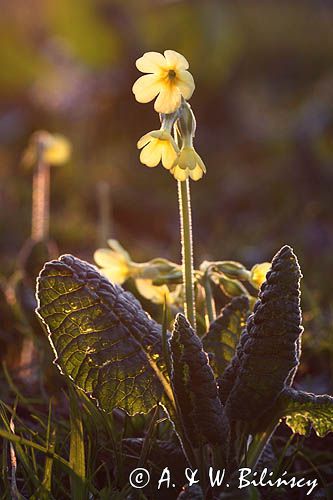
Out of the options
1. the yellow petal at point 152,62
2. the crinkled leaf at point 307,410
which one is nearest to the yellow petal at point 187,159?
the yellow petal at point 152,62

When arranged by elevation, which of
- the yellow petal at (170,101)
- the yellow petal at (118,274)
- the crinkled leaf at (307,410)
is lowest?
the crinkled leaf at (307,410)

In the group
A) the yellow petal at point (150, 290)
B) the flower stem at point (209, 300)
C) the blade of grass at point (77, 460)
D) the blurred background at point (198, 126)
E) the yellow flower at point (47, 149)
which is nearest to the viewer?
the blade of grass at point (77, 460)

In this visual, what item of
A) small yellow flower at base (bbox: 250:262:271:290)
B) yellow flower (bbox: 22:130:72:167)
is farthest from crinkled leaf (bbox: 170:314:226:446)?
yellow flower (bbox: 22:130:72:167)

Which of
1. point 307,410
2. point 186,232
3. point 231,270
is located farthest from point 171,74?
point 307,410

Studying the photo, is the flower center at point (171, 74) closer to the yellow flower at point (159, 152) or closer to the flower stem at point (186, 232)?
the yellow flower at point (159, 152)

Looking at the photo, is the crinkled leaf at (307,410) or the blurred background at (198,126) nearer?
the crinkled leaf at (307,410)

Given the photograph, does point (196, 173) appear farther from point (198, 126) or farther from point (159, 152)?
point (198, 126)

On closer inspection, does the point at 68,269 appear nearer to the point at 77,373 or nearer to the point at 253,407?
the point at 77,373
